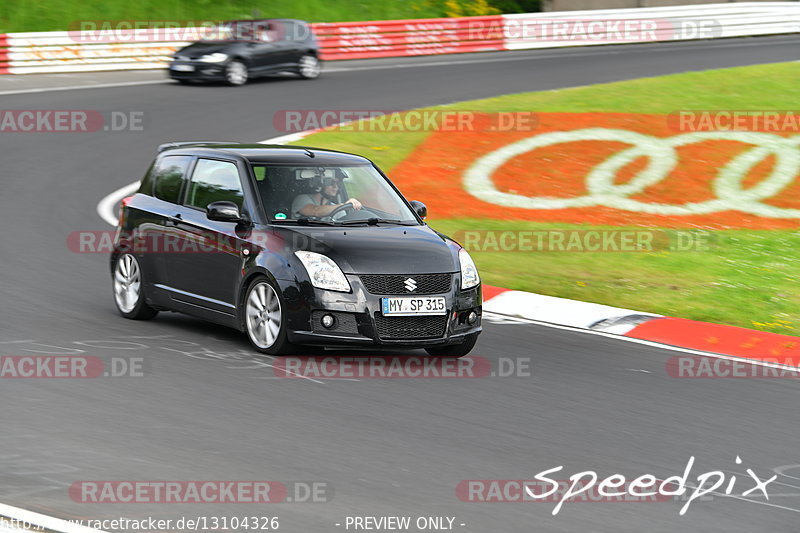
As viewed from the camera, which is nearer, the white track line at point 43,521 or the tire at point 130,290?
the white track line at point 43,521

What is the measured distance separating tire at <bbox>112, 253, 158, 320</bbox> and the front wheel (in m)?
17.5

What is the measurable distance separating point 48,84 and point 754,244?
17346 millimetres

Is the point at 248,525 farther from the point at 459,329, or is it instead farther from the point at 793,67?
the point at 793,67

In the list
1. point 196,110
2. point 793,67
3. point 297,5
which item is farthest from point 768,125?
point 297,5

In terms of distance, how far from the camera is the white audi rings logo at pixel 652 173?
17.5 m

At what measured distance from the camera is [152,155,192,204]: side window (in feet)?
35.4

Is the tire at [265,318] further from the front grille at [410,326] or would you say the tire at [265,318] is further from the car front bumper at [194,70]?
the car front bumper at [194,70]

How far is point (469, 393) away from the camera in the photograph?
8664 millimetres
